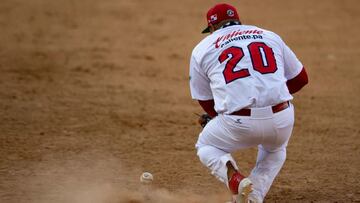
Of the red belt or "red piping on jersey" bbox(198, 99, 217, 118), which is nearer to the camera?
the red belt

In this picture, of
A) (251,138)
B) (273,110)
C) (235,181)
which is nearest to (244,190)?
(235,181)

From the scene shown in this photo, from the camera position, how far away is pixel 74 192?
813cm

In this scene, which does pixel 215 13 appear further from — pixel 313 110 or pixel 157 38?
pixel 157 38

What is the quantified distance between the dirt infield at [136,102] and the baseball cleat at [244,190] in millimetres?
1336

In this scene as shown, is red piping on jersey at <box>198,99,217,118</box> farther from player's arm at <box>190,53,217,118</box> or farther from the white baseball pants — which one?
the white baseball pants

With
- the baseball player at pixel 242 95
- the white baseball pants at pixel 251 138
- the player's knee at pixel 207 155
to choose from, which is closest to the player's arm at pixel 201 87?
the baseball player at pixel 242 95

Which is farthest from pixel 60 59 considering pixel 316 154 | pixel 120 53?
pixel 316 154

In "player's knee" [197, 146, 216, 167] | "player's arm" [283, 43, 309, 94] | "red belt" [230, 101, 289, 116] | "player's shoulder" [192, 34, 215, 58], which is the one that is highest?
"player's shoulder" [192, 34, 215, 58]

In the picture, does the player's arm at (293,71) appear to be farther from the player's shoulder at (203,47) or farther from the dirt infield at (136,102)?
the dirt infield at (136,102)

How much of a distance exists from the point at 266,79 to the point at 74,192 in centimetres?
289

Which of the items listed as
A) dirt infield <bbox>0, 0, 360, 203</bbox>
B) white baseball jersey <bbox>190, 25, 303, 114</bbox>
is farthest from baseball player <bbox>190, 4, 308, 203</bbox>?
dirt infield <bbox>0, 0, 360, 203</bbox>

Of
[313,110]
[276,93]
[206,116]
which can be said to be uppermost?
[276,93]

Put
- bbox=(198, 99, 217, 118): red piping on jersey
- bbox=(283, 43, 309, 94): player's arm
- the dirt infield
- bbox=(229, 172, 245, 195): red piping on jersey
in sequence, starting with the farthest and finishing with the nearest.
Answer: the dirt infield < bbox=(198, 99, 217, 118): red piping on jersey < bbox=(283, 43, 309, 94): player's arm < bbox=(229, 172, 245, 195): red piping on jersey

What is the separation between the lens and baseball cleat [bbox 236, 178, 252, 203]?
661cm
